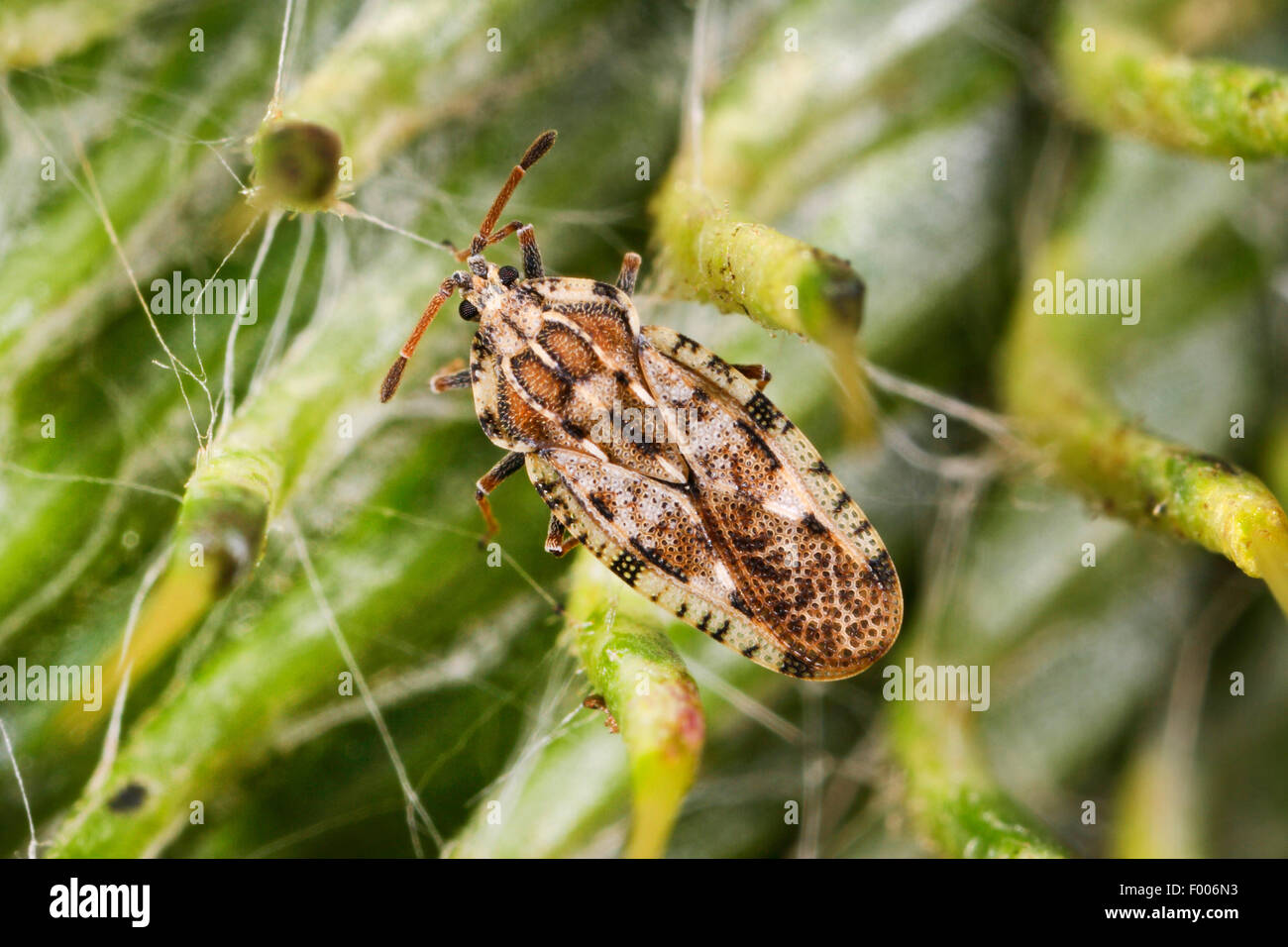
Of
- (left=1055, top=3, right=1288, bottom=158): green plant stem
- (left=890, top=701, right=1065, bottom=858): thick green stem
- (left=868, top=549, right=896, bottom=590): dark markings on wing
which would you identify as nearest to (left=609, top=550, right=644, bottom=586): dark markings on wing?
(left=868, top=549, right=896, bottom=590): dark markings on wing

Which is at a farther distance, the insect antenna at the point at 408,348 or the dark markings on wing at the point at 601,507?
the dark markings on wing at the point at 601,507

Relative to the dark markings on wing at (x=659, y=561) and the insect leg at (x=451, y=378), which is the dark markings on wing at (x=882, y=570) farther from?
the insect leg at (x=451, y=378)

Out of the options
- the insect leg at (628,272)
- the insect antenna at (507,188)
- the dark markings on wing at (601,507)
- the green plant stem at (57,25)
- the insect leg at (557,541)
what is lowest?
the insect leg at (557,541)

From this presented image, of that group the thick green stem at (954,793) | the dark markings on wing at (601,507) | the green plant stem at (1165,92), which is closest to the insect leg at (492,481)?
the dark markings on wing at (601,507)

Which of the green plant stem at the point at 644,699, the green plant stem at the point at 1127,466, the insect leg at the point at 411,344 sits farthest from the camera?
the insect leg at the point at 411,344

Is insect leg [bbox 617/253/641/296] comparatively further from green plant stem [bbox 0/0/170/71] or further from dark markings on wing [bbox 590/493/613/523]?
green plant stem [bbox 0/0/170/71]

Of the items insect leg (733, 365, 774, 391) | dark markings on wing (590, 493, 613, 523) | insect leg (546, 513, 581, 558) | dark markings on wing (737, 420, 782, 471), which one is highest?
insect leg (733, 365, 774, 391)
